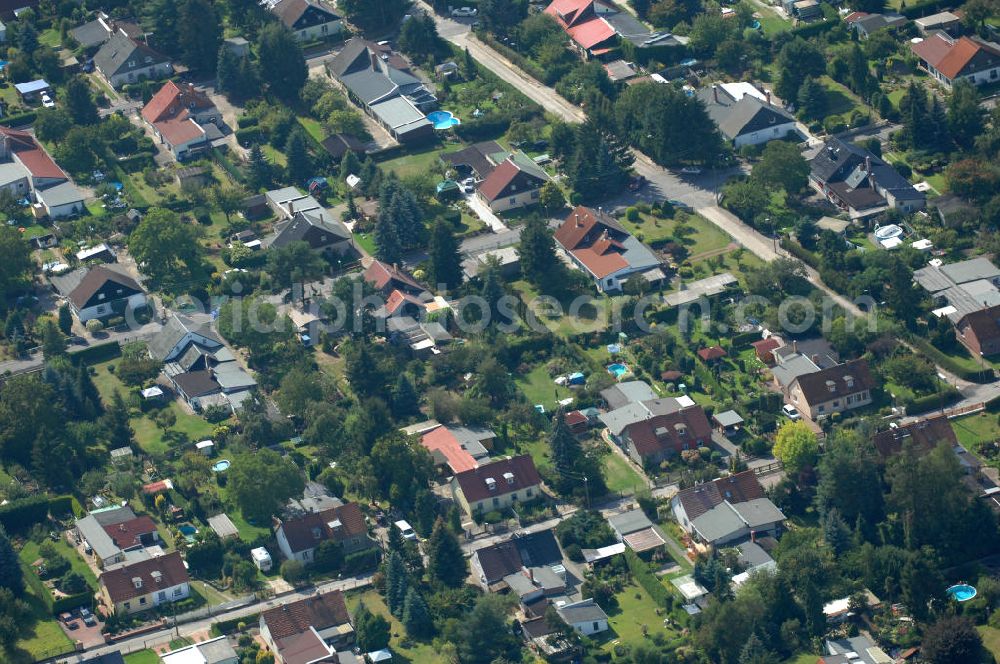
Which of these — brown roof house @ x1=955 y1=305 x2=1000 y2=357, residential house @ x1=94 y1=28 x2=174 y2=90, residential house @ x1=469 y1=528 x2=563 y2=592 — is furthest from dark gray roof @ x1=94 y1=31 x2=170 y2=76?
brown roof house @ x1=955 y1=305 x2=1000 y2=357

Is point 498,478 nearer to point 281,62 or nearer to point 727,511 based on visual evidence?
point 727,511

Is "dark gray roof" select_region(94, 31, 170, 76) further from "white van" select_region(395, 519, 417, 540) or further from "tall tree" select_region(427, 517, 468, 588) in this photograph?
"tall tree" select_region(427, 517, 468, 588)

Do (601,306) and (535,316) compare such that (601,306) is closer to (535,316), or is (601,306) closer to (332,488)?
(535,316)

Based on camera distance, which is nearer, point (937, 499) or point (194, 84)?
point (937, 499)

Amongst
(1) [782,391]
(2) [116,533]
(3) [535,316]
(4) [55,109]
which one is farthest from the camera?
(4) [55,109]

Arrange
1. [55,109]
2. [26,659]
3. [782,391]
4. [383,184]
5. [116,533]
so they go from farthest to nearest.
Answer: [55,109] < [383,184] < [782,391] < [116,533] < [26,659]

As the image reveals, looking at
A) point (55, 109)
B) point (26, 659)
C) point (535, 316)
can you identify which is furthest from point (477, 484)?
point (55, 109)
